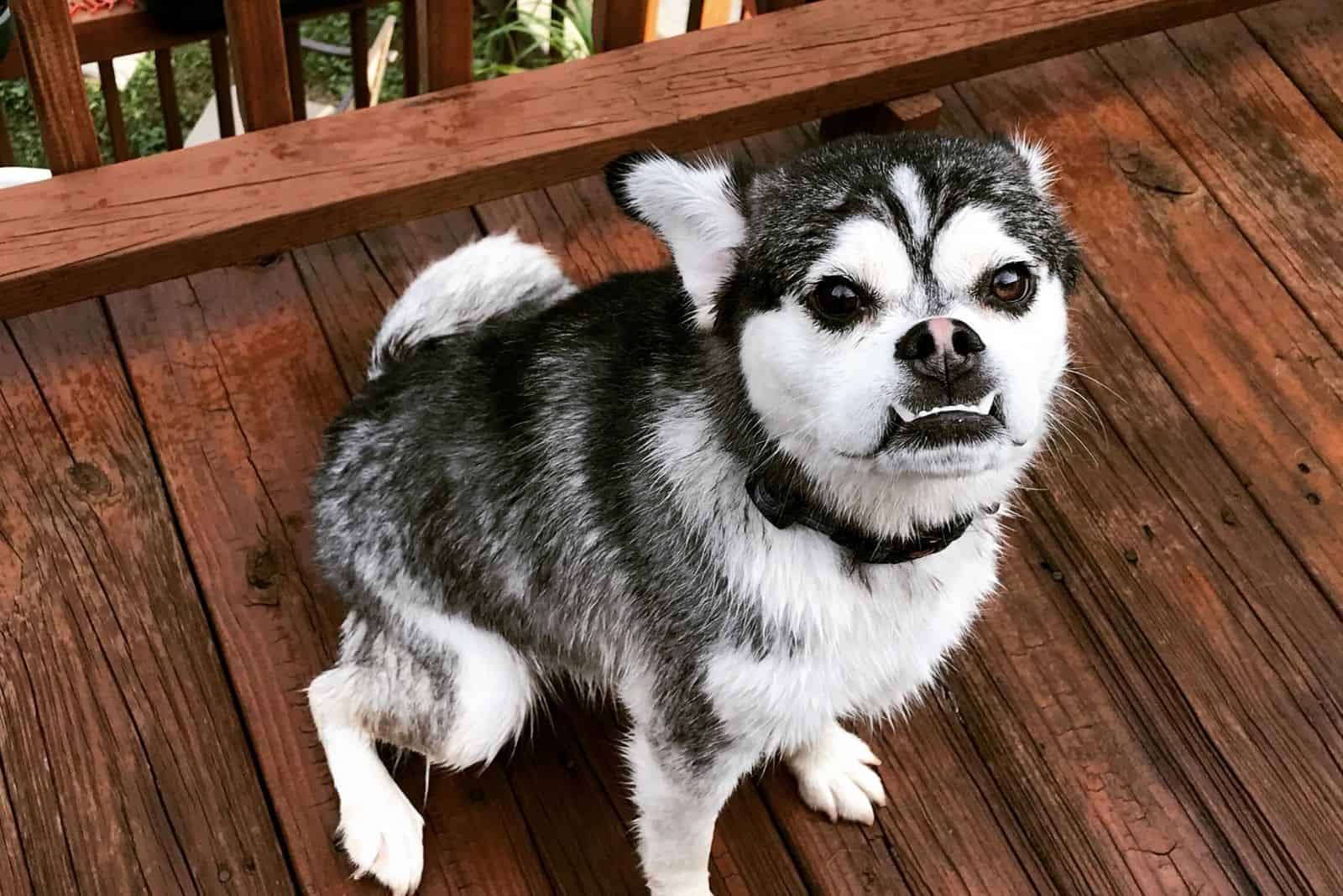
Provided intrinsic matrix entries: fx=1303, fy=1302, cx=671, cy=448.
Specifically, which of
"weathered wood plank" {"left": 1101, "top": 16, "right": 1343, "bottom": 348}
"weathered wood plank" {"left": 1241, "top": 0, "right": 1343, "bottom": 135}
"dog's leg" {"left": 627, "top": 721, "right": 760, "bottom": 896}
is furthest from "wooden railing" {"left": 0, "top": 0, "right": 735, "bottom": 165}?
"dog's leg" {"left": 627, "top": 721, "right": 760, "bottom": 896}

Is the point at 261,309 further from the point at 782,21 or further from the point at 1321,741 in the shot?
the point at 1321,741

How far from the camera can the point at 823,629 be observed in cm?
162

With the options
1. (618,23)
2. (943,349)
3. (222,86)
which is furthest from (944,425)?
(222,86)

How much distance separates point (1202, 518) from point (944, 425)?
3.97ft

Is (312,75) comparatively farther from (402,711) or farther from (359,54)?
(402,711)

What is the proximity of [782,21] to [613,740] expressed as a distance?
1.42m

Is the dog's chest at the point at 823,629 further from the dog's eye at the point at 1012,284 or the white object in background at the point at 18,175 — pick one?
the white object in background at the point at 18,175

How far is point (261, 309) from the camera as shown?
2502 millimetres

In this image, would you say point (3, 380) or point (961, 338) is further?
point (3, 380)

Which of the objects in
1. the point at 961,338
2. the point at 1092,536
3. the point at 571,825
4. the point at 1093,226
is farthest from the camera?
the point at 1093,226

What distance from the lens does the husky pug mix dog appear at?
54.3 inches

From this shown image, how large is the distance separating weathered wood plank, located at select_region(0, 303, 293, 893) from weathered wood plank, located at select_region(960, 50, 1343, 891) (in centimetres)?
146

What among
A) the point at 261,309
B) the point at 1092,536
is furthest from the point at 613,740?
the point at 261,309

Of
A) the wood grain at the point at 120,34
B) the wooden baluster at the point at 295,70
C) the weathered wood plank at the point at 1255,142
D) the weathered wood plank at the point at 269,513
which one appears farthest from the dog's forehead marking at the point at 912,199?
the wood grain at the point at 120,34
